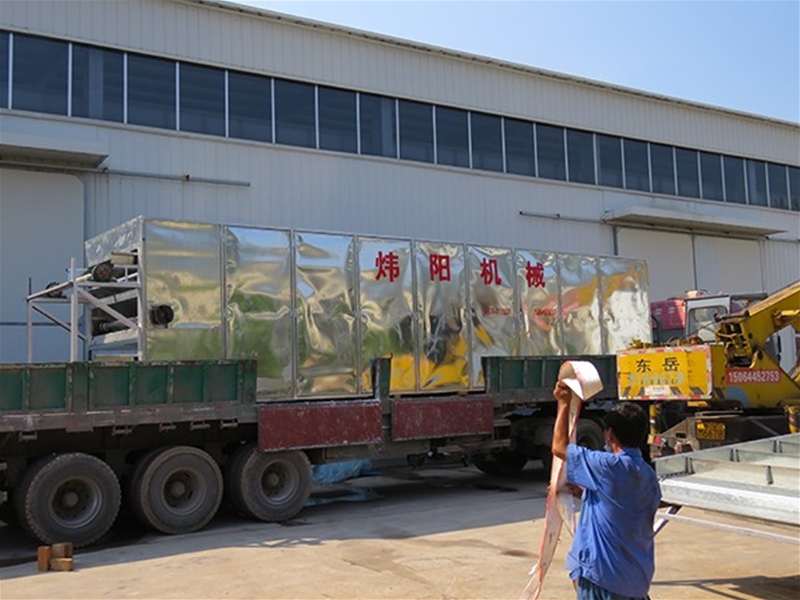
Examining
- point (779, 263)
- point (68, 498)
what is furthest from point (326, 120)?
point (779, 263)

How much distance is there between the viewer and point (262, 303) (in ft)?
33.0

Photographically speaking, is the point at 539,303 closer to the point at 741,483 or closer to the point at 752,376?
the point at 752,376

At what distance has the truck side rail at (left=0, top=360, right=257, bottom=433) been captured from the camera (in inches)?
322

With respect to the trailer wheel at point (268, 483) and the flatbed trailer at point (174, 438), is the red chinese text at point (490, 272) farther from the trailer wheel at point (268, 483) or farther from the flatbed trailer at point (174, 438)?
the trailer wheel at point (268, 483)

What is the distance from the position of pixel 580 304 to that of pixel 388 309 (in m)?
3.76

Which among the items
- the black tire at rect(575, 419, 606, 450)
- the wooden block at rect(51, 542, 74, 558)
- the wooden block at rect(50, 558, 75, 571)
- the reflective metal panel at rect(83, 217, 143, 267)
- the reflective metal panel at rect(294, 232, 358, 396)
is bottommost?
the wooden block at rect(50, 558, 75, 571)

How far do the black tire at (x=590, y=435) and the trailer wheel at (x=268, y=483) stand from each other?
15.6 feet

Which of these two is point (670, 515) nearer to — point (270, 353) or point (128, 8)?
point (270, 353)

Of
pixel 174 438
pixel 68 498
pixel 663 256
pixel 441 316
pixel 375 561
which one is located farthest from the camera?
pixel 663 256

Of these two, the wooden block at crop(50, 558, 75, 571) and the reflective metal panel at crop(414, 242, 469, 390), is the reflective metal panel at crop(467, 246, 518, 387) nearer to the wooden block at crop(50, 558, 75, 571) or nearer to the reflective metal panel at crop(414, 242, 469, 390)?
the reflective metal panel at crop(414, 242, 469, 390)

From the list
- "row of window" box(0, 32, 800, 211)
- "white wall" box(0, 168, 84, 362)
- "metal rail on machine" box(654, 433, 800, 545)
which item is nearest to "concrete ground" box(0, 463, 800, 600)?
"metal rail on machine" box(654, 433, 800, 545)

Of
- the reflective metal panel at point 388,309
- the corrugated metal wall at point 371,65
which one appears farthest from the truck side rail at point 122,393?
the corrugated metal wall at point 371,65

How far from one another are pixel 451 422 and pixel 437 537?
9.33 ft

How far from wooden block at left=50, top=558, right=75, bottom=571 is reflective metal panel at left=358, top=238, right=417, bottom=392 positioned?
437cm
